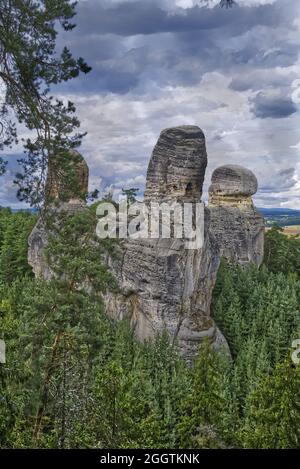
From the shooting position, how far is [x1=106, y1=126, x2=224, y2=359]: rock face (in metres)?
27.4

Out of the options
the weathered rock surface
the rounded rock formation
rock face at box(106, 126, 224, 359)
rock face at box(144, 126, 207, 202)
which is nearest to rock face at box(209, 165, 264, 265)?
the rounded rock formation

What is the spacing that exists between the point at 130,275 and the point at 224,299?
705 centimetres

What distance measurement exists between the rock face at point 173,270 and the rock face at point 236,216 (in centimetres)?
1411

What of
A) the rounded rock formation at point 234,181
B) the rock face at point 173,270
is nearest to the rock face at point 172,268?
the rock face at point 173,270

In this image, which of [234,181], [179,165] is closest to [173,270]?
[179,165]

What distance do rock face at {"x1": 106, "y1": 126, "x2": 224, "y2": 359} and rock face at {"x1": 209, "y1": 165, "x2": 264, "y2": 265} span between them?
14105 millimetres

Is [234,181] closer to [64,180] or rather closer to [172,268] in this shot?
[172,268]

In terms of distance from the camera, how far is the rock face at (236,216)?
43812mm

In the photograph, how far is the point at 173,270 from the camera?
2719 cm

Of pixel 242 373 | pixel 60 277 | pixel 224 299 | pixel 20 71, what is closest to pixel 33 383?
pixel 60 277

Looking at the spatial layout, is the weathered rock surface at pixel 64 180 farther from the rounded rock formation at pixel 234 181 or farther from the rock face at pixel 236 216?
the rounded rock formation at pixel 234 181

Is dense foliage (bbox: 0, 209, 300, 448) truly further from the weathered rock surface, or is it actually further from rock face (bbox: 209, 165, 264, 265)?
rock face (bbox: 209, 165, 264, 265)

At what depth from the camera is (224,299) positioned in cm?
3238
